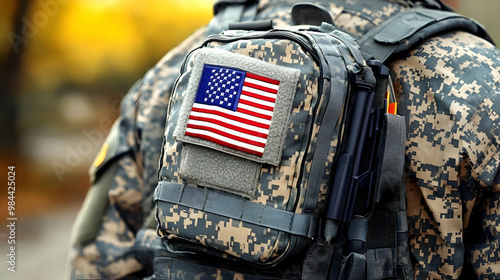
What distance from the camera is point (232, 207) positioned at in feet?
4.86

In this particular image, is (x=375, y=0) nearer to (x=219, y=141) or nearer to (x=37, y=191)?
(x=219, y=141)

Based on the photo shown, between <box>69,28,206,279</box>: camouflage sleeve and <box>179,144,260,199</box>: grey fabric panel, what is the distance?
560 millimetres

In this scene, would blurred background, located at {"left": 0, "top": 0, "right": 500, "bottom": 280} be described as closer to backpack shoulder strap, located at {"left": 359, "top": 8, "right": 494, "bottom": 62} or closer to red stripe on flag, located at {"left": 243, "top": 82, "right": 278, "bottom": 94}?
backpack shoulder strap, located at {"left": 359, "top": 8, "right": 494, "bottom": 62}

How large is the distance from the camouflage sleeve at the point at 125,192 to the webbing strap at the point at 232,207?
1.71 ft

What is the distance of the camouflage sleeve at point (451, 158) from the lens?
5.23ft

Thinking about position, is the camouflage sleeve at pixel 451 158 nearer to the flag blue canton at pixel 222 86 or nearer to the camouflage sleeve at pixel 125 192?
the flag blue canton at pixel 222 86

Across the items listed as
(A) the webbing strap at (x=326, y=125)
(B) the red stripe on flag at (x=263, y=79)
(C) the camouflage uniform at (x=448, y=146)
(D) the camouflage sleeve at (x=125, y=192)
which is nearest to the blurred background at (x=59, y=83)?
(D) the camouflage sleeve at (x=125, y=192)

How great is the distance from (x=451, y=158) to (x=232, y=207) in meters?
0.60

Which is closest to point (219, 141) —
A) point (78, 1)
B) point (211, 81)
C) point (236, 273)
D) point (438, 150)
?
point (211, 81)

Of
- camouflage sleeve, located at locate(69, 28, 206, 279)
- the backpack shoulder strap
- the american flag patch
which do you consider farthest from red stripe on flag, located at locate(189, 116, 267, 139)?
camouflage sleeve, located at locate(69, 28, 206, 279)

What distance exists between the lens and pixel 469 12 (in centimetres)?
438

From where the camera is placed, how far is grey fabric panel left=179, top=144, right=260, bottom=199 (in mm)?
1471

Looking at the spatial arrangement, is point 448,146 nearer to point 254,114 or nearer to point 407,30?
point 407,30

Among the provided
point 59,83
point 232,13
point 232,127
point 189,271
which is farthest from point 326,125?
point 59,83
